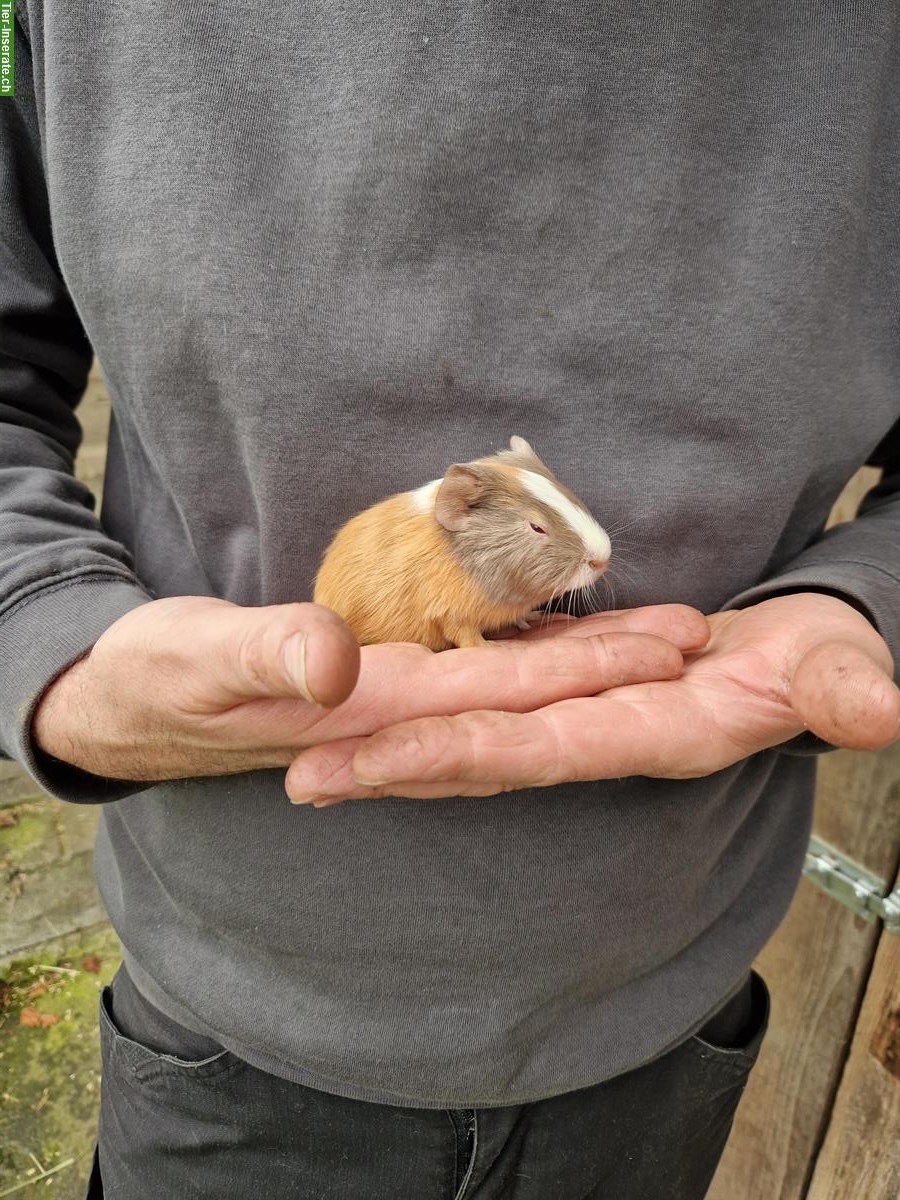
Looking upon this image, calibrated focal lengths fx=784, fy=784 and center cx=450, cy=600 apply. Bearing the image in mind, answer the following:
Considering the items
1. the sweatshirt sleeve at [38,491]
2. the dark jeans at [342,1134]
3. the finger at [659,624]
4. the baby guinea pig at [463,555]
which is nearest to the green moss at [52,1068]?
Result: the dark jeans at [342,1134]

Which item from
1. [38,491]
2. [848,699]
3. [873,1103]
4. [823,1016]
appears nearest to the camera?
[848,699]

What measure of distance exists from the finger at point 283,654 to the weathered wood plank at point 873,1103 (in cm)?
247

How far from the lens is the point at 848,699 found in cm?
125

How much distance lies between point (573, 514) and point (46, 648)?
1183mm

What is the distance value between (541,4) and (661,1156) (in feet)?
8.92

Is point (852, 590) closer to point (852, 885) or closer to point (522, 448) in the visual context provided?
point (522, 448)

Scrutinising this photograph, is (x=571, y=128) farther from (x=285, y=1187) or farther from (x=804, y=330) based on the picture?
(x=285, y=1187)

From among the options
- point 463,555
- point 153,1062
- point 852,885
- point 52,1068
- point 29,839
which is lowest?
point 52,1068

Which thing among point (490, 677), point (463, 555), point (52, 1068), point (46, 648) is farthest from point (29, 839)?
point (490, 677)

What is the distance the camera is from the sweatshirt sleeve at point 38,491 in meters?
1.55

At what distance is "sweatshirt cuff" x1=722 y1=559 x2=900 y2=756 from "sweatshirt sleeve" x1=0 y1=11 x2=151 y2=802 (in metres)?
1.43

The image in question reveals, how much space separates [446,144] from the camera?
1.59 metres

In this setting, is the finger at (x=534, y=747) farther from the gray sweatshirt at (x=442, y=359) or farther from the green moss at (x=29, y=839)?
the green moss at (x=29, y=839)

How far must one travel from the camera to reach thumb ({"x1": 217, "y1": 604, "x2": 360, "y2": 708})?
1.10 meters
